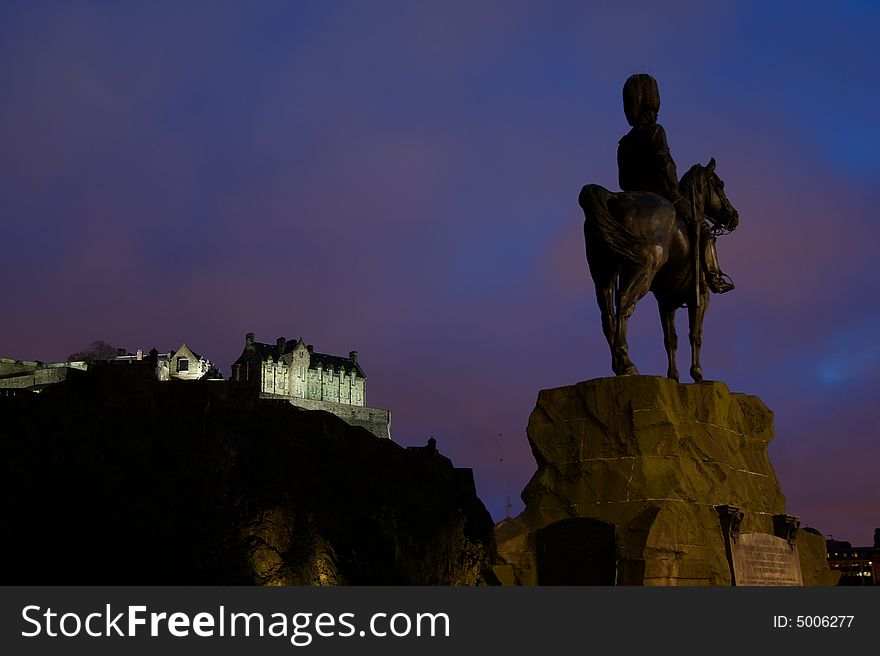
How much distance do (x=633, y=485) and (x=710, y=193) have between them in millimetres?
4815

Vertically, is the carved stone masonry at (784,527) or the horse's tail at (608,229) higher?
the horse's tail at (608,229)

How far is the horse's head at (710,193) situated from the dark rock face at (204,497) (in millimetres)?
34256

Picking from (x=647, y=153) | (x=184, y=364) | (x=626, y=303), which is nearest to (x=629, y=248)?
Answer: (x=626, y=303)

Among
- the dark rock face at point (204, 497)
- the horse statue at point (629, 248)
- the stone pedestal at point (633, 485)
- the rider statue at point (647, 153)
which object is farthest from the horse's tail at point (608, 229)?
the dark rock face at point (204, 497)

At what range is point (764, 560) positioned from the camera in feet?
49.2

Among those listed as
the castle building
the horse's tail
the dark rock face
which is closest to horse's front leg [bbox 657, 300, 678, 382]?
the horse's tail

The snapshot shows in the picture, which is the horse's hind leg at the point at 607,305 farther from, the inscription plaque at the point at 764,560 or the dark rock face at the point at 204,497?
the dark rock face at the point at 204,497

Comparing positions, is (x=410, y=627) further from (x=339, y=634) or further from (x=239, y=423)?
(x=239, y=423)

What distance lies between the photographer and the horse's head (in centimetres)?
1669

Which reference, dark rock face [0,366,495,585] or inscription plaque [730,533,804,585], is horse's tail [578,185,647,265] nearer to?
inscription plaque [730,533,804,585]

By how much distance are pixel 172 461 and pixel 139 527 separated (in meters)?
11.0

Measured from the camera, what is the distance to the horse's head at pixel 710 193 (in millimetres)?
16688

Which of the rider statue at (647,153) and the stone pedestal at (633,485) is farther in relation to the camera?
the rider statue at (647,153)

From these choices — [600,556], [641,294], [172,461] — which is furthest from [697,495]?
[172,461]
